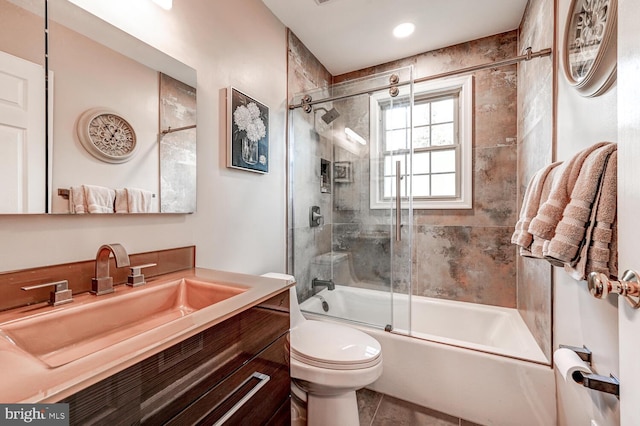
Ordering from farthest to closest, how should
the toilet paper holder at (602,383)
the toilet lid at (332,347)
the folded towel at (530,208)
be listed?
1. the toilet lid at (332,347)
2. the folded towel at (530,208)
3. the toilet paper holder at (602,383)

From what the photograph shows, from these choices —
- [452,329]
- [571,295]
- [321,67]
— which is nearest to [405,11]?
[321,67]

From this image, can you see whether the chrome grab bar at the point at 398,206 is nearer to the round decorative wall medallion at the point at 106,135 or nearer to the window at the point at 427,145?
the window at the point at 427,145

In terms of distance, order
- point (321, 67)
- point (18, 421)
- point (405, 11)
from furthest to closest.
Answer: point (321, 67) < point (405, 11) < point (18, 421)

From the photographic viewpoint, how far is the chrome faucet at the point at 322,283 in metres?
2.26

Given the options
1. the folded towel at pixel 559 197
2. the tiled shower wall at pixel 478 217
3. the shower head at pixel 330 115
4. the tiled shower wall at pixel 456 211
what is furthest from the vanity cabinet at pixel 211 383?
the shower head at pixel 330 115

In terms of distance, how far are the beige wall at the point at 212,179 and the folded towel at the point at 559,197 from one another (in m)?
1.40

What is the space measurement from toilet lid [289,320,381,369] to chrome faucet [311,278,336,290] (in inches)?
26.0

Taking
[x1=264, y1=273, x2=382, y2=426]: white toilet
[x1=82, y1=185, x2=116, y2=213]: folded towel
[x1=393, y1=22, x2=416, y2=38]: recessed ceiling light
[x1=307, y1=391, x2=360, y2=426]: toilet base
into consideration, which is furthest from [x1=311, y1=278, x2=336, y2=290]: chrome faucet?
[x1=393, y1=22, x2=416, y2=38]: recessed ceiling light

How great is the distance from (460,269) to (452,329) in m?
0.50

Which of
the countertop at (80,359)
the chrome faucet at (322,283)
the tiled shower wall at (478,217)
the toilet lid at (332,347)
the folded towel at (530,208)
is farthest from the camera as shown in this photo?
the chrome faucet at (322,283)

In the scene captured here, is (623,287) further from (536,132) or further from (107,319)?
(536,132)

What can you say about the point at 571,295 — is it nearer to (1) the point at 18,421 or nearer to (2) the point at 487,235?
(2) the point at 487,235

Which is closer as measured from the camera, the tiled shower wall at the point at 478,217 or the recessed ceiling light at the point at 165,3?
the recessed ceiling light at the point at 165,3

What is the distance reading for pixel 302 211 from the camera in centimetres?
221
